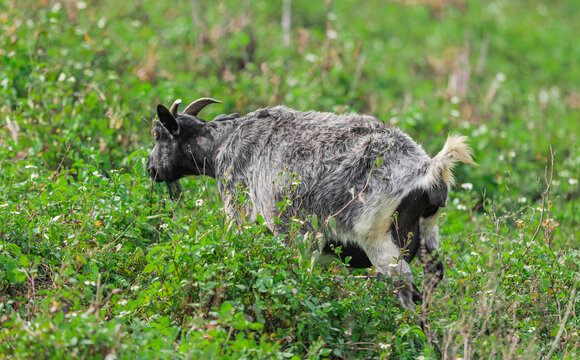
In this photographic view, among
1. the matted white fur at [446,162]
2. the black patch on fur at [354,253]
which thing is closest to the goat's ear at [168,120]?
the black patch on fur at [354,253]

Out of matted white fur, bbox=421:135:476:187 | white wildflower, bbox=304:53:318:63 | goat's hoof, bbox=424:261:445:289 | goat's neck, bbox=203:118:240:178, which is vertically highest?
matted white fur, bbox=421:135:476:187

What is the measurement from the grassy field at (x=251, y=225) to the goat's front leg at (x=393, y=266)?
13cm

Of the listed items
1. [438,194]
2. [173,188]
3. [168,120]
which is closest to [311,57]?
[173,188]

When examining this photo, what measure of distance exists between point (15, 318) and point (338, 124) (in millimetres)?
3122

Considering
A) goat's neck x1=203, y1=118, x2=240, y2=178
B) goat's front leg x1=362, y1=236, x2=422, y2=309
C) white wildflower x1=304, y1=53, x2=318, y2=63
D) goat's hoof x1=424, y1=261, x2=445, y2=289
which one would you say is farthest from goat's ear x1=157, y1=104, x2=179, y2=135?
white wildflower x1=304, y1=53, x2=318, y2=63

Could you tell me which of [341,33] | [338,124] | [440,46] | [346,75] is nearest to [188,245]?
[338,124]

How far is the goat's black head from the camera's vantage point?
22.8ft

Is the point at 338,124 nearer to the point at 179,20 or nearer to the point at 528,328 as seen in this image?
the point at 528,328

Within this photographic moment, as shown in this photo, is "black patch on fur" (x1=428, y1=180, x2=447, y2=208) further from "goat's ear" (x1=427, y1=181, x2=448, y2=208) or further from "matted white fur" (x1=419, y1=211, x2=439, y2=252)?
"matted white fur" (x1=419, y1=211, x2=439, y2=252)

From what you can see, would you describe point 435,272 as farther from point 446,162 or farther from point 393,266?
point 446,162

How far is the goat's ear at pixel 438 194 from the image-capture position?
18.2 ft

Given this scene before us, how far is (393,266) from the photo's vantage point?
18.1 ft

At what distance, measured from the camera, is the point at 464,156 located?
221 inches

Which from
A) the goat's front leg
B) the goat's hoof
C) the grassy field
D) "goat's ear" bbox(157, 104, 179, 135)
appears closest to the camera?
the grassy field
